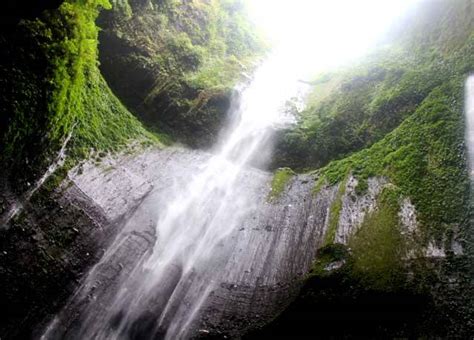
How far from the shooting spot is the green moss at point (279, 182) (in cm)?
1330

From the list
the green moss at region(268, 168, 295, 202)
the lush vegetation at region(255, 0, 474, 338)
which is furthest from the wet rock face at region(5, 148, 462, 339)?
the lush vegetation at region(255, 0, 474, 338)

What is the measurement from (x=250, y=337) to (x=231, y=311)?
0.84m

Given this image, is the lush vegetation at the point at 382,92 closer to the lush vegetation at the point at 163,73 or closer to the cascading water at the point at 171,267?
the cascading water at the point at 171,267

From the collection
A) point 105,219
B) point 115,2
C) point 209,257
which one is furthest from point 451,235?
point 115,2

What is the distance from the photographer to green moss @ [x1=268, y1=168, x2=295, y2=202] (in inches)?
524

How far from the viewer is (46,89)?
9.41 m

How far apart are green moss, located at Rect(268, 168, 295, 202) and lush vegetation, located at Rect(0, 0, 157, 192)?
18.9 ft

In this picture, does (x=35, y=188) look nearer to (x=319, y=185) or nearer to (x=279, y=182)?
(x=279, y=182)

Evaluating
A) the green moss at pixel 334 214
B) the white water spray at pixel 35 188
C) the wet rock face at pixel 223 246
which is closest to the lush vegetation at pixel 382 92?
the wet rock face at pixel 223 246

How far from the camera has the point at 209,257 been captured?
11.4m

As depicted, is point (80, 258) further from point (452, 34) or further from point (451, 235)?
point (452, 34)

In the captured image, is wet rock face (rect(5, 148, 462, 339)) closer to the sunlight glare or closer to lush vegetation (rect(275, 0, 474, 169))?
lush vegetation (rect(275, 0, 474, 169))

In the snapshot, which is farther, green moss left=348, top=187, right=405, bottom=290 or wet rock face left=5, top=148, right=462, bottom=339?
wet rock face left=5, top=148, right=462, bottom=339

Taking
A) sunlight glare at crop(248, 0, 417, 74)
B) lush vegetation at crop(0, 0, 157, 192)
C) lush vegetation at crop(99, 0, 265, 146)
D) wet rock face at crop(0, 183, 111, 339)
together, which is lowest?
wet rock face at crop(0, 183, 111, 339)
